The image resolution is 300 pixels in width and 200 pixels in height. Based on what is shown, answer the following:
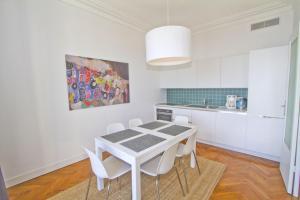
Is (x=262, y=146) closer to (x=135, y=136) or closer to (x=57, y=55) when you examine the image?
(x=135, y=136)

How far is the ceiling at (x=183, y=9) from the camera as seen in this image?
2598 mm

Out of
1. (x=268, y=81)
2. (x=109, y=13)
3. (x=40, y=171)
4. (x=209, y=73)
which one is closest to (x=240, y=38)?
(x=209, y=73)

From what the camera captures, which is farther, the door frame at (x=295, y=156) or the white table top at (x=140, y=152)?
the door frame at (x=295, y=156)

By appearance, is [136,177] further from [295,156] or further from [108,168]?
[295,156]

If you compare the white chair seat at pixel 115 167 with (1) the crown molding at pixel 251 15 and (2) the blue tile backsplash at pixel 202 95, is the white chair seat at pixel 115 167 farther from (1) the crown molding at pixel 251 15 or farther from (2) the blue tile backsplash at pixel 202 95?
(1) the crown molding at pixel 251 15

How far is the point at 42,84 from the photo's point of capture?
2.21 metres

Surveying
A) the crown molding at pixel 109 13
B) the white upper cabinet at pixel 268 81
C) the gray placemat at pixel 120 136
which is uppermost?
the crown molding at pixel 109 13

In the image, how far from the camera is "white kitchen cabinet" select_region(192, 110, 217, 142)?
10.4ft

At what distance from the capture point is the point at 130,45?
348 centimetres

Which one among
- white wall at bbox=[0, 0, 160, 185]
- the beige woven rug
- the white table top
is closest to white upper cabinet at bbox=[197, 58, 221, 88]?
the white table top

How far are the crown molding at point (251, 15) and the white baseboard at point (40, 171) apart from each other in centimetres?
393

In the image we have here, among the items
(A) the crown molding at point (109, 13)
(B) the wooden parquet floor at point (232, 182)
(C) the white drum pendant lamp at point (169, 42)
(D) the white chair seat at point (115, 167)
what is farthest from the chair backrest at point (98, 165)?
(A) the crown molding at point (109, 13)

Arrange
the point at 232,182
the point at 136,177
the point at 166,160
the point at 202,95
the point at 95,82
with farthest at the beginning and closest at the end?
the point at 202,95, the point at 95,82, the point at 232,182, the point at 166,160, the point at 136,177

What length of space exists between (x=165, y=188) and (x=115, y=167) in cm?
74
